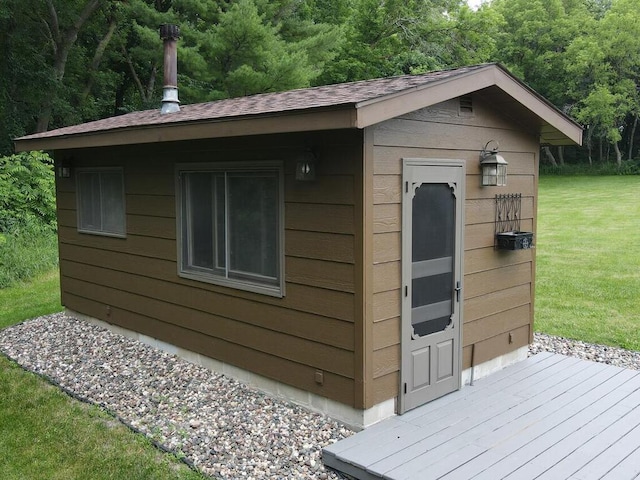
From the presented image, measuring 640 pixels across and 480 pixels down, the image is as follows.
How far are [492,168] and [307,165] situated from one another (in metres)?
1.55

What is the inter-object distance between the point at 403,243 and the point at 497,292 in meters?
1.40

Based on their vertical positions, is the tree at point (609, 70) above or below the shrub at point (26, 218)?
above

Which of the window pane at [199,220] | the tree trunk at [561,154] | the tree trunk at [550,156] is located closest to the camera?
the window pane at [199,220]

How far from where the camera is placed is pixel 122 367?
526 cm

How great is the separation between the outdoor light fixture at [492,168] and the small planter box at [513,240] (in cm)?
42

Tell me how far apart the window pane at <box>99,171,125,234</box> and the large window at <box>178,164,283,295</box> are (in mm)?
1148

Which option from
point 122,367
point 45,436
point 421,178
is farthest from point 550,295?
point 45,436

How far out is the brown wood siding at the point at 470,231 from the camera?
386 cm

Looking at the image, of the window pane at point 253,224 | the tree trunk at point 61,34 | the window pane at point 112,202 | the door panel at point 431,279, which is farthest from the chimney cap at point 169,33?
the tree trunk at point 61,34

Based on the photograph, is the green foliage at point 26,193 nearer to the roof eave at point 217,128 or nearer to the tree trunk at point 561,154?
the roof eave at point 217,128

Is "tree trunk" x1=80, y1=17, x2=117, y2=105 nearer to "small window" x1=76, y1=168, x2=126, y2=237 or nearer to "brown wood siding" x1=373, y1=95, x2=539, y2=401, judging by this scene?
"small window" x1=76, y1=168, x2=126, y2=237

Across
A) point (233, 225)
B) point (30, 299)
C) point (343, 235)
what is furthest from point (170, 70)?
point (30, 299)

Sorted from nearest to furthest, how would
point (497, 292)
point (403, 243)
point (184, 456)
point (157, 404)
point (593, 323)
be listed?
point (184, 456) < point (403, 243) < point (157, 404) < point (497, 292) < point (593, 323)

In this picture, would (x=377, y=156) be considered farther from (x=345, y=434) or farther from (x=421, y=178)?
(x=345, y=434)
